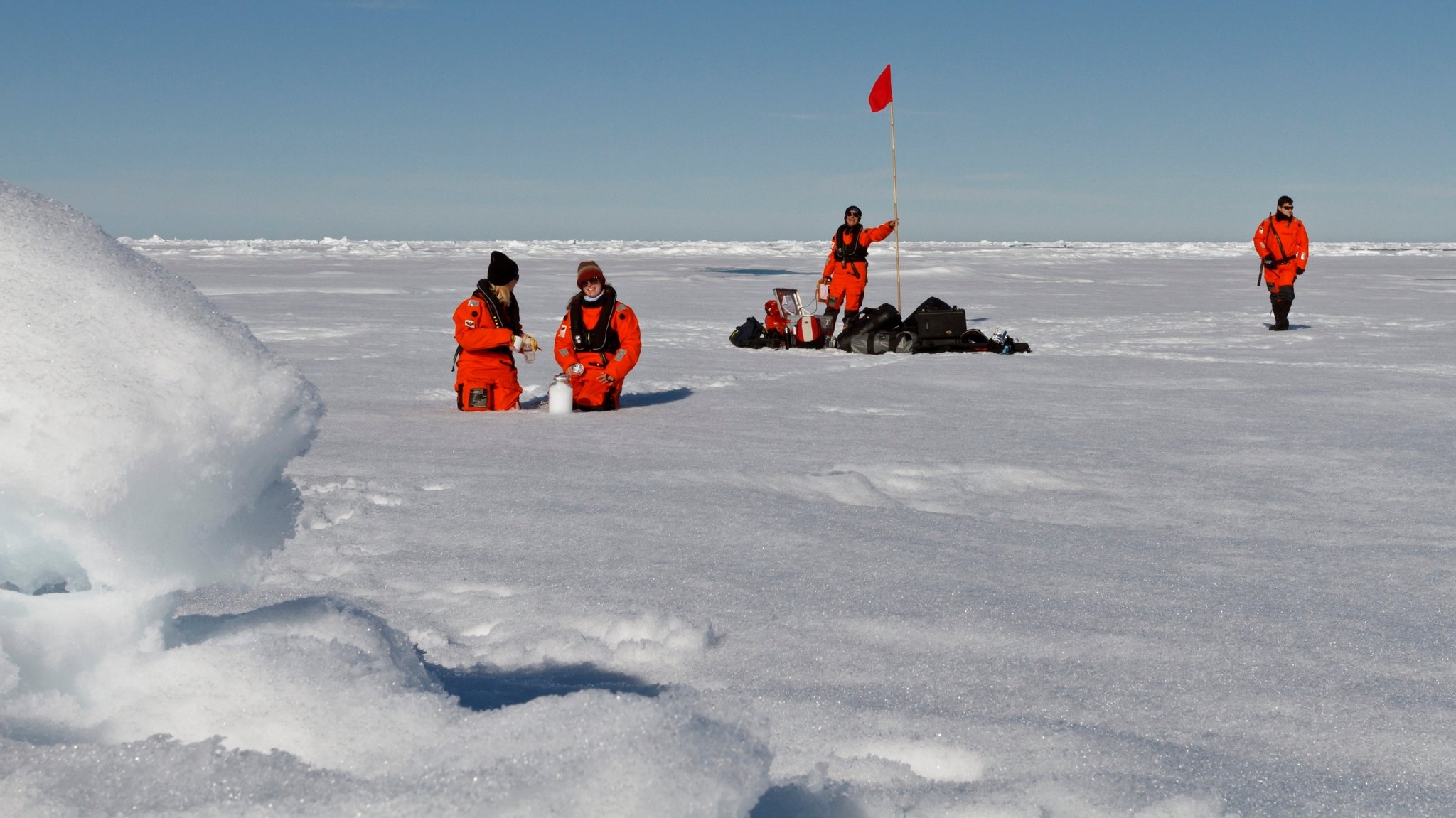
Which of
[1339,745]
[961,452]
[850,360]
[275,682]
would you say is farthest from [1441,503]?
[850,360]

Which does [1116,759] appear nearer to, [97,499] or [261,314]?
[97,499]

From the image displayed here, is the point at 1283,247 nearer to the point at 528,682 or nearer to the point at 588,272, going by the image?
the point at 588,272

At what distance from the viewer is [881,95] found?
590 inches

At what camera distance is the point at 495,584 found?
304cm

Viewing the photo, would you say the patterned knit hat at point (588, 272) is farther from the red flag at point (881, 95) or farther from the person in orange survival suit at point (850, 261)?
the red flag at point (881, 95)

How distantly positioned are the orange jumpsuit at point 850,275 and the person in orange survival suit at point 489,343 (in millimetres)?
6521

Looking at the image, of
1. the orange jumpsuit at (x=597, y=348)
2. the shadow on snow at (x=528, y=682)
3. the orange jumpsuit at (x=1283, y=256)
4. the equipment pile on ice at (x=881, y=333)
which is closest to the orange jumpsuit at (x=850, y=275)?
the equipment pile on ice at (x=881, y=333)

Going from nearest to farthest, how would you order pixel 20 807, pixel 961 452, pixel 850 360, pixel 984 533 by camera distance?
1. pixel 20 807
2. pixel 984 533
3. pixel 961 452
4. pixel 850 360

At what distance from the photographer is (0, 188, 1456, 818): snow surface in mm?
1387

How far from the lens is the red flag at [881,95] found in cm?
1485

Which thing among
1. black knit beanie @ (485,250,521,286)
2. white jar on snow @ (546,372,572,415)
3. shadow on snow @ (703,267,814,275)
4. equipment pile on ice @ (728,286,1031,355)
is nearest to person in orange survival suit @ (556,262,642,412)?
white jar on snow @ (546,372,572,415)

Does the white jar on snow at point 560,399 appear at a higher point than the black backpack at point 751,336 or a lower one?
lower

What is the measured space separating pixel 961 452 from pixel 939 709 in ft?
10.9

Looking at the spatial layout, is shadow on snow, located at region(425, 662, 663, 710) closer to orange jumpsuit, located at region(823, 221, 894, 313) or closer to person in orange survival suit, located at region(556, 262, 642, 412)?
person in orange survival suit, located at region(556, 262, 642, 412)
